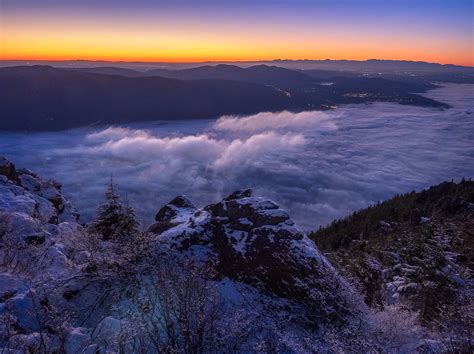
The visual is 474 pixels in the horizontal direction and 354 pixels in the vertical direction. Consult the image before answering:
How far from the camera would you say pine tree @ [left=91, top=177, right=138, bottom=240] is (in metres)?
16.9

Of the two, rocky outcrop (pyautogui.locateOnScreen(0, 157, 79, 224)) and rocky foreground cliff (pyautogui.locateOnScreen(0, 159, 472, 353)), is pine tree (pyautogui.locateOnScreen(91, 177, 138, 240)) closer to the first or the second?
rocky foreground cliff (pyautogui.locateOnScreen(0, 159, 472, 353))

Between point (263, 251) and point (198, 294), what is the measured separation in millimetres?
4880

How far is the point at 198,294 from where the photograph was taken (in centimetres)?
708

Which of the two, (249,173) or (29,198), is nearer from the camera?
(29,198)

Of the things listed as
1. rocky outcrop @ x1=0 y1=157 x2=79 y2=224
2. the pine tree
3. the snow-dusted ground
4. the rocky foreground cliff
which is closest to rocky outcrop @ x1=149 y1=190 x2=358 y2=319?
the rocky foreground cliff

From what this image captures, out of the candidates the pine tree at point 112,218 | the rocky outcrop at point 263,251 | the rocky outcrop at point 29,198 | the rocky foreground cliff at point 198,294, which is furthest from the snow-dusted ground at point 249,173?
the rocky foreground cliff at point 198,294

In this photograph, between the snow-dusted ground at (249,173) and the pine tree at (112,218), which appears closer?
the pine tree at (112,218)

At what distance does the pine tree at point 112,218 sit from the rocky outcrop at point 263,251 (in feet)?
16.2

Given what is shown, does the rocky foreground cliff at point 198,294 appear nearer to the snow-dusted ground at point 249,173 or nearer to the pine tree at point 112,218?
the pine tree at point 112,218

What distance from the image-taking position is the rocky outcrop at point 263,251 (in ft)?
34.3

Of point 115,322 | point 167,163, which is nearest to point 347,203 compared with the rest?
point 167,163

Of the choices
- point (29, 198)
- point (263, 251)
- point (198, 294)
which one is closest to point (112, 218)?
point (29, 198)

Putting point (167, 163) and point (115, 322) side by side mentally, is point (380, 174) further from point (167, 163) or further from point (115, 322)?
point (115, 322)

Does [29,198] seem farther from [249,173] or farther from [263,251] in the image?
[249,173]
